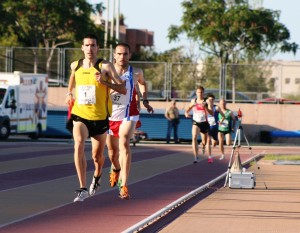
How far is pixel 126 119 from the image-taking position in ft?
52.2

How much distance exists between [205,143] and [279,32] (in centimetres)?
3184

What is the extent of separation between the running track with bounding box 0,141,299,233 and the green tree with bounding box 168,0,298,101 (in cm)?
3158

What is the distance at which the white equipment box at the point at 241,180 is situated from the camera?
749 inches

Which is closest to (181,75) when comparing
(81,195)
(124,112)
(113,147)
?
(113,147)

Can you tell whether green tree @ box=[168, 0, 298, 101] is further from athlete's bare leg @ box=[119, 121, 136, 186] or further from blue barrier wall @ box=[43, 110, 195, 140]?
athlete's bare leg @ box=[119, 121, 136, 186]

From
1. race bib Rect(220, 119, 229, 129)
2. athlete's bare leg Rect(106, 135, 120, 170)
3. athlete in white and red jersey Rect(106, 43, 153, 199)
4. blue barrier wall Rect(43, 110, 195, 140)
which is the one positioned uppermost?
athlete in white and red jersey Rect(106, 43, 153, 199)

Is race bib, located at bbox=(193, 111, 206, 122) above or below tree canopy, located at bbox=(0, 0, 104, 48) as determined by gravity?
below

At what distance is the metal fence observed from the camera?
52594 millimetres

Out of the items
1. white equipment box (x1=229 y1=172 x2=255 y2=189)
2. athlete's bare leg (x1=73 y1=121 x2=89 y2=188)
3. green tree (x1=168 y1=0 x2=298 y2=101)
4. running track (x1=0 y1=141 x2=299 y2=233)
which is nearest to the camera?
running track (x1=0 y1=141 x2=299 y2=233)

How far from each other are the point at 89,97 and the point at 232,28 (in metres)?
45.9

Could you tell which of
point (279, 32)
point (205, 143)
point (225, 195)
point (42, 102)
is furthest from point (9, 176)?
point (279, 32)

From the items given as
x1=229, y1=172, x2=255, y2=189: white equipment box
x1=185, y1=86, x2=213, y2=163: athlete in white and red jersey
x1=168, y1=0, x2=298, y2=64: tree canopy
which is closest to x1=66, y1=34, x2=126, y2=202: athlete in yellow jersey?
x1=229, y1=172, x2=255, y2=189: white equipment box

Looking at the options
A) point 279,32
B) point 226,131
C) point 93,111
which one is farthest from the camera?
point 279,32

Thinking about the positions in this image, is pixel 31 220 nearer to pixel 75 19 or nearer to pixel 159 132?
pixel 159 132
